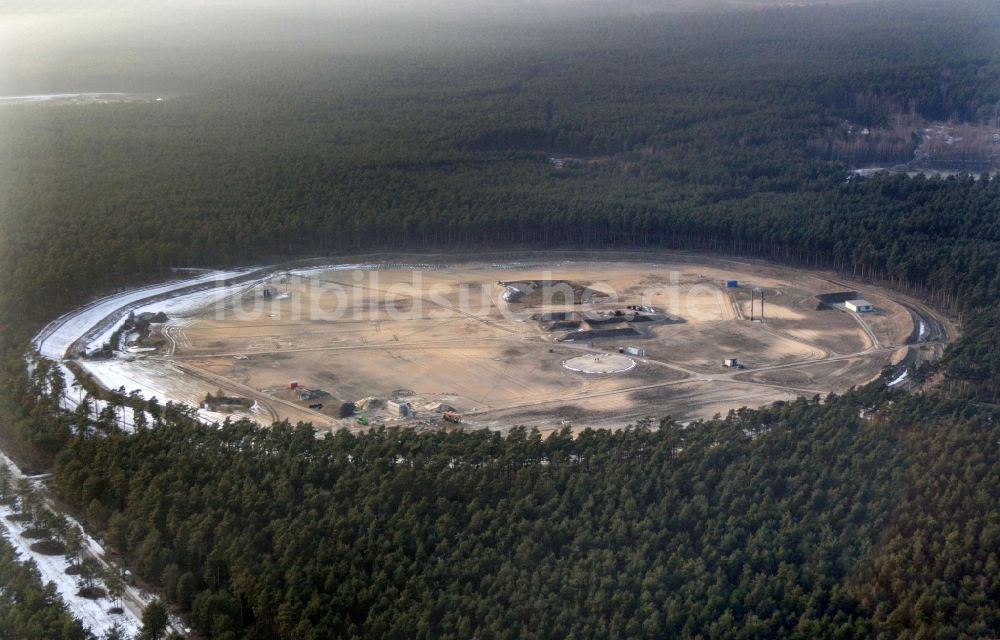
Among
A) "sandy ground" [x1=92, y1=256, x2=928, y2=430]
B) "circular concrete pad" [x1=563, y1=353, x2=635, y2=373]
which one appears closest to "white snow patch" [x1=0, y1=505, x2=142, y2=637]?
"sandy ground" [x1=92, y1=256, x2=928, y2=430]

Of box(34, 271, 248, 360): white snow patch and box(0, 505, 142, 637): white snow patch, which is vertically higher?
box(34, 271, 248, 360): white snow patch

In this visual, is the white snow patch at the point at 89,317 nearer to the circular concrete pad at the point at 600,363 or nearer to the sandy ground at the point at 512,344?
the sandy ground at the point at 512,344

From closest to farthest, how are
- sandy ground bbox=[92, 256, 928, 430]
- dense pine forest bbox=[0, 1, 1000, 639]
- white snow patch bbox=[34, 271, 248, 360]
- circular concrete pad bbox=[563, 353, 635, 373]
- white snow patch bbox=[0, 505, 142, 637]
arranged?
dense pine forest bbox=[0, 1, 1000, 639] < white snow patch bbox=[0, 505, 142, 637] < sandy ground bbox=[92, 256, 928, 430] < circular concrete pad bbox=[563, 353, 635, 373] < white snow patch bbox=[34, 271, 248, 360]

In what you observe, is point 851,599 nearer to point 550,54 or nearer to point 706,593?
point 706,593

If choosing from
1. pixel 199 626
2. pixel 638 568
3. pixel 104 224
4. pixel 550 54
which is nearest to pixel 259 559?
pixel 199 626

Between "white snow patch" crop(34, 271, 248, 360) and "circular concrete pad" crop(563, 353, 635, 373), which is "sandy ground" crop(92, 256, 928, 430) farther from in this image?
"white snow patch" crop(34, 271, 248, 360)

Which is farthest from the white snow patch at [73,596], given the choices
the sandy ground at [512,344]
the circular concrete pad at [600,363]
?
the circular concrete pad at [600,363]

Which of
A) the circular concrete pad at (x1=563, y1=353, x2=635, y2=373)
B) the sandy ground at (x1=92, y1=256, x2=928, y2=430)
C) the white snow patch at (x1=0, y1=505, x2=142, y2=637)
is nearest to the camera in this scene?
the white snow patch at (x1=0, y1=505, x2=142, y2=637)
